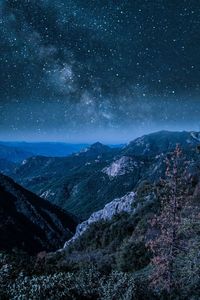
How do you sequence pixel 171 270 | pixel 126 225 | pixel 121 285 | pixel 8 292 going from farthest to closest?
1. pixel 126 225
2. pixel 171 270
3. pixel 121 285
4. pixel 8 292

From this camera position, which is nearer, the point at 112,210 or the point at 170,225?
the point at 170,225

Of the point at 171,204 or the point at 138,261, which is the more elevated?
the point at 171,204

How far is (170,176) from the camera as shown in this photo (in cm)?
2820

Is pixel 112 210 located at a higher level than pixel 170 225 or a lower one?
lower

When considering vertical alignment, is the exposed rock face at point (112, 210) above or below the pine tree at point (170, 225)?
below

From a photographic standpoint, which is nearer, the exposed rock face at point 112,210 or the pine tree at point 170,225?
the pine tree at point 170,225

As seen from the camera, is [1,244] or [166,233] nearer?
[166,233]

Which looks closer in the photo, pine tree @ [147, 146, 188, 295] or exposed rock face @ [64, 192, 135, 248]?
pine tree @ [147, 146, 188, 295]

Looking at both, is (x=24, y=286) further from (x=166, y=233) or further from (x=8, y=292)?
(x=166, y=233)

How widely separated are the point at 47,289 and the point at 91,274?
4.70m

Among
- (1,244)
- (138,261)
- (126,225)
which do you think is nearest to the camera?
(138,261)

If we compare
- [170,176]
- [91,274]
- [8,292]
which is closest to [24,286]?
[8,292]

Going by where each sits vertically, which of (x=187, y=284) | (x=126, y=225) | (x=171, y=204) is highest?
(x=171, y=204)

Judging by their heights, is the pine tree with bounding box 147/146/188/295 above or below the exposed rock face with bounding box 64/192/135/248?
above
